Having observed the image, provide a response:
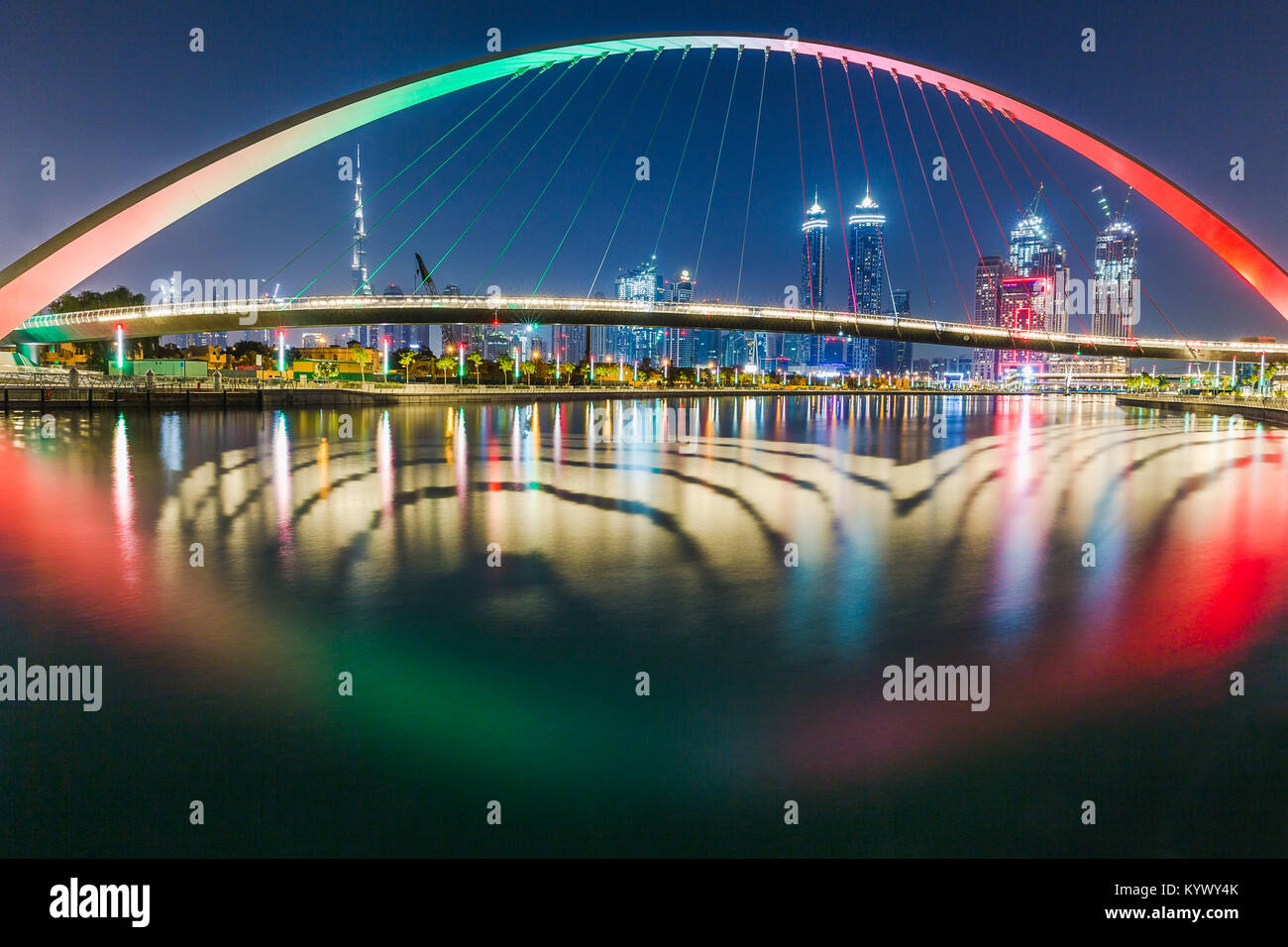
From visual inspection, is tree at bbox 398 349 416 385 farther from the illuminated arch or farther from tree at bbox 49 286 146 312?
the illuminated arch

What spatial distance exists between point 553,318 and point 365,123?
4448 centimetres

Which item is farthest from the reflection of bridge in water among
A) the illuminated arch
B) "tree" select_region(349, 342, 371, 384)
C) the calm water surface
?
the calm water surface

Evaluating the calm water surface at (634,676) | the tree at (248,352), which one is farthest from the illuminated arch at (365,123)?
the tree at (248,352)

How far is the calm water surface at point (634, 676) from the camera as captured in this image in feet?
12.3

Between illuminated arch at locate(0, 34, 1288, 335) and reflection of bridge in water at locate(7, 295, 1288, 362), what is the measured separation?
95.5ft

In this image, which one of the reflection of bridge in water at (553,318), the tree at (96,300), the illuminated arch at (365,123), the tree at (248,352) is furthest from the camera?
the tree at (248,352)

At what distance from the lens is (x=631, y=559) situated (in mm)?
8938

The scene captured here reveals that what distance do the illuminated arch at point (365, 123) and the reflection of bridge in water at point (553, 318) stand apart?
29104 mm

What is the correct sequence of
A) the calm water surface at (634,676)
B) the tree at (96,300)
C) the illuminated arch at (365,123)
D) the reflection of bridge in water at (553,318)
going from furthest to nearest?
the tree at (96,300) → the reflection of bridge in water at (553,318) → the illuminated arch at (365,123) → the calm water surface at (634,676)

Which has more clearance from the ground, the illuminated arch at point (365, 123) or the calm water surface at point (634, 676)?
the illuminated arch at point (365, 123)

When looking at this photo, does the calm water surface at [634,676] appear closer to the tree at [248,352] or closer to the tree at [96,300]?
the tree at [96,300]

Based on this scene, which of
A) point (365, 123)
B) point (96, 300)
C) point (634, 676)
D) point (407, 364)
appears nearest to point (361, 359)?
point (407, 364)
